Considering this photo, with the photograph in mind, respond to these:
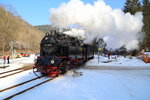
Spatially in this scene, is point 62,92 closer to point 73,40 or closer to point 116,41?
point 73,40

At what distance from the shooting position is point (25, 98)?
22.5 ft

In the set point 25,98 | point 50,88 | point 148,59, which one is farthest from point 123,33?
point 25,98

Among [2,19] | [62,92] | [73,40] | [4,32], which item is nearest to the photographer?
[62,92]

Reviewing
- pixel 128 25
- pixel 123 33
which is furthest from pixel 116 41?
pixel 128 25

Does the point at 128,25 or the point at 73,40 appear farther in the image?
the point at 128,25

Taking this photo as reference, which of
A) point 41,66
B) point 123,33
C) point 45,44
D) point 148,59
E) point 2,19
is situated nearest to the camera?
point 41,66

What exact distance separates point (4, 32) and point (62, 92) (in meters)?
29.6

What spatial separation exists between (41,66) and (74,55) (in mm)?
4169

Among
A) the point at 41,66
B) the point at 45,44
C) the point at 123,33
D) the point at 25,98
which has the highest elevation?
the point at 123,33

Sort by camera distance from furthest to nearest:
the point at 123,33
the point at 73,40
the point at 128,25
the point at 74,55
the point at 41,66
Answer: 1. the point at 123,33
2. the point at 128,25
3. the point at 73,40
4. the point at 74,55
5. the point at 41,66

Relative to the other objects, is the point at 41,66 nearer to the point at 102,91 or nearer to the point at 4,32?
the point at 102,91

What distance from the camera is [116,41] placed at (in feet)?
74.6

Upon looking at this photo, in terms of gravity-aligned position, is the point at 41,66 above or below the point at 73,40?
below

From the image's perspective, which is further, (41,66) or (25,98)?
(41,66)
